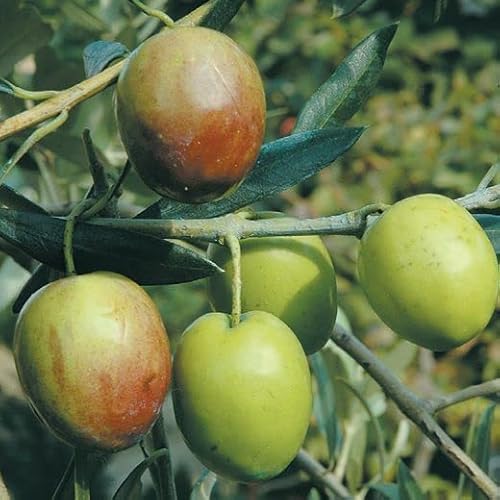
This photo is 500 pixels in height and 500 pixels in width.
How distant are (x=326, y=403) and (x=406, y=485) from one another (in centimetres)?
35

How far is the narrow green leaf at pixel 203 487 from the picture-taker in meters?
1.26

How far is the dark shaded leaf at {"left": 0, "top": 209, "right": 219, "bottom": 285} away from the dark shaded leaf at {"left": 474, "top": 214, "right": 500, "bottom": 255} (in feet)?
0.91

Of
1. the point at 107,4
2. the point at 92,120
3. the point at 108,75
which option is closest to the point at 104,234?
the point at 108,75

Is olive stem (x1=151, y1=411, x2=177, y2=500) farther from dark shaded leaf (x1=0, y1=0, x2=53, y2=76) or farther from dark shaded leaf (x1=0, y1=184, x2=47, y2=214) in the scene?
dark shaded leaf (x1=0, y1=0, x2=53, y2=76)

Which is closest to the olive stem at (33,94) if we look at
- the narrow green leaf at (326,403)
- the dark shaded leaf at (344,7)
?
the dark shaded leaf at (344,7)

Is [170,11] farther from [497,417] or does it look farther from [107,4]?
[497,417]

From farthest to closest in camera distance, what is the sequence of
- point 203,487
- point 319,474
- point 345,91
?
1. point 319,474
2. point 203,487
3. point 345,91

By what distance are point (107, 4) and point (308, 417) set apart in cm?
114

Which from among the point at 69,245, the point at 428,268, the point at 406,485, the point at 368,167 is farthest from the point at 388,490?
the point at 368,167

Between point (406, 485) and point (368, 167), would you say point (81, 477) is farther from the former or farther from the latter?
point (368, 167)

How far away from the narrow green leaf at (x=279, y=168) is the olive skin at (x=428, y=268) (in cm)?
9

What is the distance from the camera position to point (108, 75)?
0.90m

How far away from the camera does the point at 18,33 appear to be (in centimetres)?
145

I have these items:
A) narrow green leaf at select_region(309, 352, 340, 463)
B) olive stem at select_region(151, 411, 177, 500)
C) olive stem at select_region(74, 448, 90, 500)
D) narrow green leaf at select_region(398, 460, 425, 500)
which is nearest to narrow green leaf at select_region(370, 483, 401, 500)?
narrow green leaf at select_region(398, 460, 425, 500)
